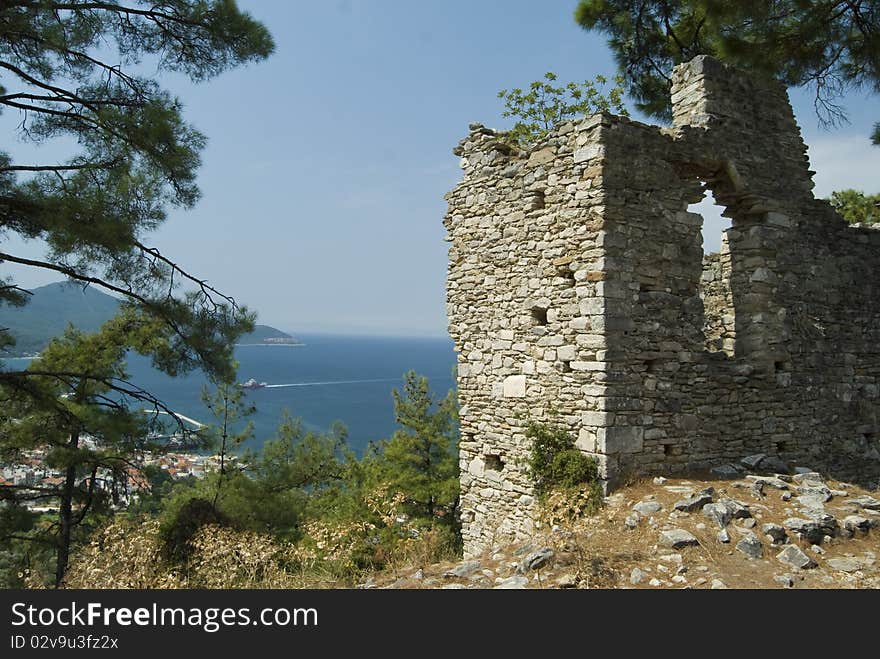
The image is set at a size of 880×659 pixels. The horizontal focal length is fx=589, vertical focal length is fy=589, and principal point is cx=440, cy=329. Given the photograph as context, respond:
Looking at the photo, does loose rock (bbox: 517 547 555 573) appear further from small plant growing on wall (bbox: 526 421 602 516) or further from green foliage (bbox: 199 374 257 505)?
green foliage (bbox: 199 374 257 505)

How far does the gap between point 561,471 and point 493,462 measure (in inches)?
46.1

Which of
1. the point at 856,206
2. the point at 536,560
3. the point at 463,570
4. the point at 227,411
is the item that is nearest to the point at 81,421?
the point at 463,570

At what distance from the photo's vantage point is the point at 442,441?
14133mm

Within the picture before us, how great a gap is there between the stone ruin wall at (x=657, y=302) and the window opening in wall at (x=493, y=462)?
18 millimetres

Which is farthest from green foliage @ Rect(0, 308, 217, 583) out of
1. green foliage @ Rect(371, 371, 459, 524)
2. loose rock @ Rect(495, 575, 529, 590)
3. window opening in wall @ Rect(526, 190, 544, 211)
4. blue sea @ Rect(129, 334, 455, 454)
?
blue sea @ Rect(129, 334, 455, 454)

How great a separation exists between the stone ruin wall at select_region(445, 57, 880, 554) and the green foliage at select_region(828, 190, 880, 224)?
23.6 feet

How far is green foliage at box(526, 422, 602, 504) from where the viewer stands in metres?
5.80

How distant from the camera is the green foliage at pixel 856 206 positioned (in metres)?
13.8

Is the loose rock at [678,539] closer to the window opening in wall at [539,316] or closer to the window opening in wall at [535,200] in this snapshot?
the window opening in wall at [539,316]

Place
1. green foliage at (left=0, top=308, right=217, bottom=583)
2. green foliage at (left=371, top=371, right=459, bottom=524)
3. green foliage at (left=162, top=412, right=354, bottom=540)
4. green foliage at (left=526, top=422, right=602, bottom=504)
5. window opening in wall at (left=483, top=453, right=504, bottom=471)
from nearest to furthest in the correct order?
green foliage at (left=526, top=422, right=602, bottom=504) → window opening in wall at (left=483, top=453, right=504, bottom=471) → green foliage at (left=0, top=308, right=217, bottom=583) → green foliage at (left=162, top=412, right=354, bottom=540) → green foliage at (left=371, top=371, right=459, bottom=524)

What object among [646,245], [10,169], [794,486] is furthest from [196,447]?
[794,486]

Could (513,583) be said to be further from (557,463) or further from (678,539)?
(557,463)

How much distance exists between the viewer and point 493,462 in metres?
6.93

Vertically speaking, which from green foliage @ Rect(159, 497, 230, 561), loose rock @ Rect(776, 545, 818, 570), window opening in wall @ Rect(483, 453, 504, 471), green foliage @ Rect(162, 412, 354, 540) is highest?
window opening in wall @ Rect(483, 453, 504, 471)
